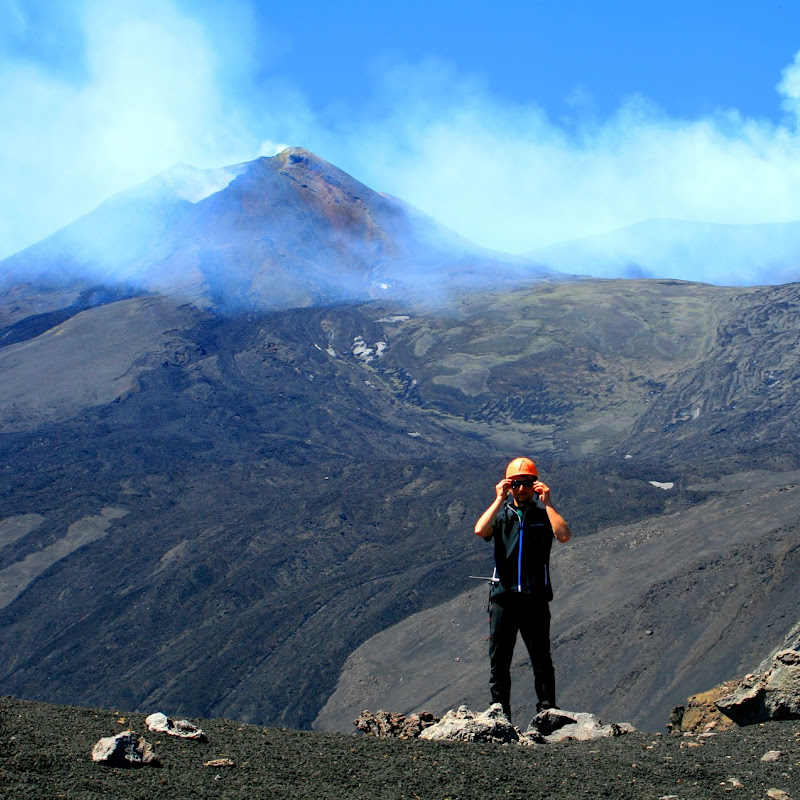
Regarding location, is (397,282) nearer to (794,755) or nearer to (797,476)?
(797,476)

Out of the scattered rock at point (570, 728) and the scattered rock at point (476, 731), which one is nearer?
A: the scattered rock at point (476, 731)

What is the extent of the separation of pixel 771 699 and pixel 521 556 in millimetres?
1614

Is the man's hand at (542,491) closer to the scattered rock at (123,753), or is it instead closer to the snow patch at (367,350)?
the scattered rock at (123,753)

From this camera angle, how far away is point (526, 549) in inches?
195

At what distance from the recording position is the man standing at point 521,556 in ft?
16.1

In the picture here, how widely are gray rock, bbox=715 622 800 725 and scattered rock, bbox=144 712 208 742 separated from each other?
294 cm

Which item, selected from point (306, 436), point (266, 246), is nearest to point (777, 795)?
point (306, 436)

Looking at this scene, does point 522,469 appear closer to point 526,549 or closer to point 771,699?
point 526,549

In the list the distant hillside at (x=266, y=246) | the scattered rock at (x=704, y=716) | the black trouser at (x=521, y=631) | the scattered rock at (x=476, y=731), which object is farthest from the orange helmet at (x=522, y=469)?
the distant hillside at (x=266, y=246)

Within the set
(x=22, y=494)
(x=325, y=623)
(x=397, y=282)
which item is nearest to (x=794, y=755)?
(x=325, y=623)

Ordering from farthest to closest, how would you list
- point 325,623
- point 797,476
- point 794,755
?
point 797,476
point 325,623
point 794,755

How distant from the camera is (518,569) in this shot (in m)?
4.98

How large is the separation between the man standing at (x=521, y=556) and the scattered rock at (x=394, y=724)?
0.80 meters

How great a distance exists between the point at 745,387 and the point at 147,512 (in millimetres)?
27840
